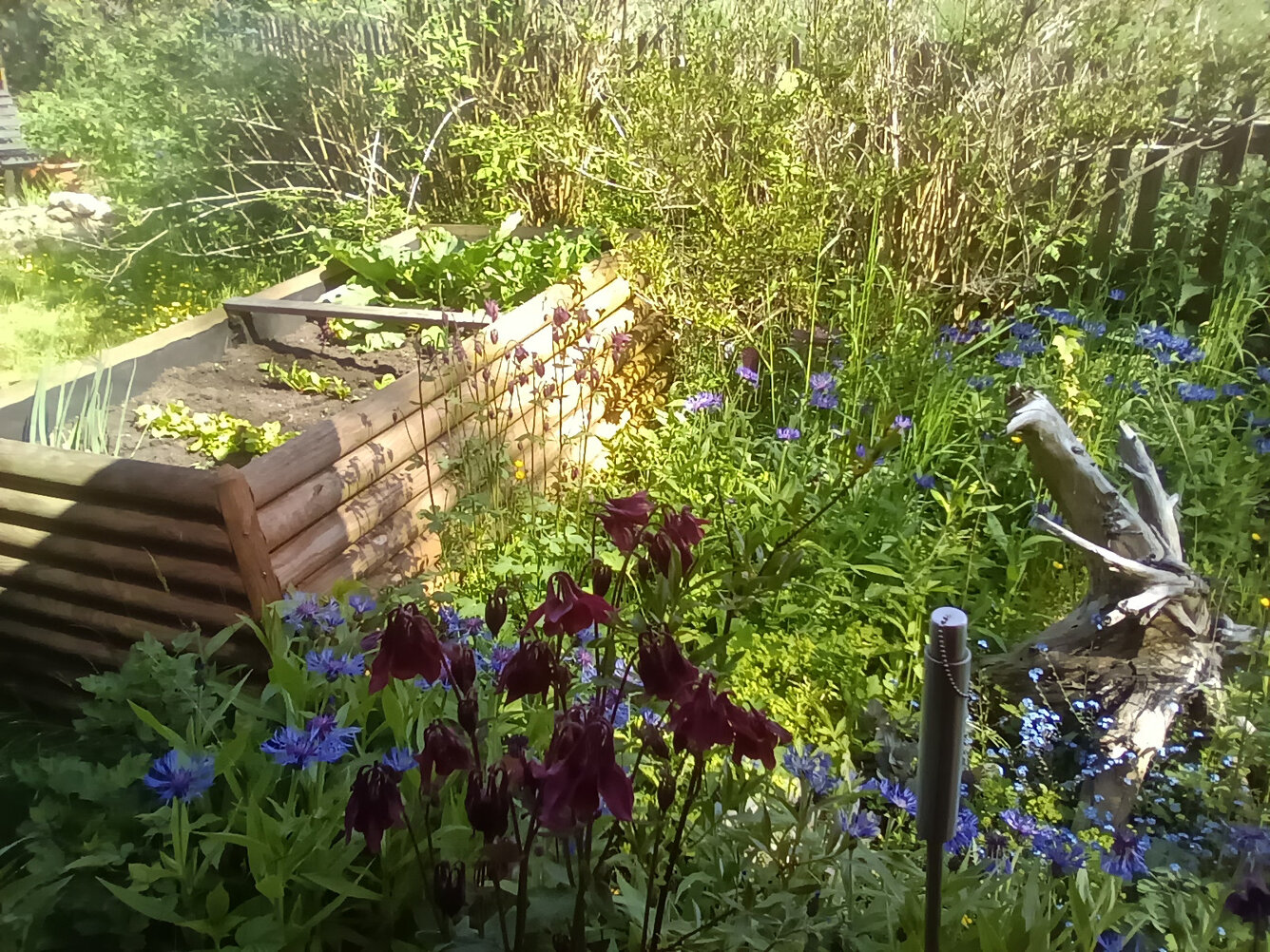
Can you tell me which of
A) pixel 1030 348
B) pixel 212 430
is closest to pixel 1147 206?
pixel 1030 348

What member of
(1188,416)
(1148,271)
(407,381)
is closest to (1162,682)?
(1188,416)

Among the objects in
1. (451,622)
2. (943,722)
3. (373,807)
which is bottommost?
(451,622)

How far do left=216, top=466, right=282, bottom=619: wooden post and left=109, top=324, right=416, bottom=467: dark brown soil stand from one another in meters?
0.54

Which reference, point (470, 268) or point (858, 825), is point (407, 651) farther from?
point (470, 268)

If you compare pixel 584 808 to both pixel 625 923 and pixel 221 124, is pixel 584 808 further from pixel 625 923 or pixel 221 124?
pixel 221 124

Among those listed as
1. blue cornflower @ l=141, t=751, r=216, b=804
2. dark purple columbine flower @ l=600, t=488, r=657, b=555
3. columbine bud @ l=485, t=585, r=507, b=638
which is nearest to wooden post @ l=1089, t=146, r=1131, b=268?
dark purple columbine flower @ l=600, t=488, r=657, b=555

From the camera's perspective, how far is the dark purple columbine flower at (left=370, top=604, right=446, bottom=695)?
0.62 m

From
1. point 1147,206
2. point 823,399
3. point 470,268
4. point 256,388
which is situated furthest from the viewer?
point 470,268

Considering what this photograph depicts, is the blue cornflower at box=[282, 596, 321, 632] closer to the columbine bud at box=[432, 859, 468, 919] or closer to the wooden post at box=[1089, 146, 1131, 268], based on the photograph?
the columbine bud at box=[432, 859, 468, 919]

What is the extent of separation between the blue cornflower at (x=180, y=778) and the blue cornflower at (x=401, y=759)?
0.56ft

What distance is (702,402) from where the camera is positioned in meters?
1.89

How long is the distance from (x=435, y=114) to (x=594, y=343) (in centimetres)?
120

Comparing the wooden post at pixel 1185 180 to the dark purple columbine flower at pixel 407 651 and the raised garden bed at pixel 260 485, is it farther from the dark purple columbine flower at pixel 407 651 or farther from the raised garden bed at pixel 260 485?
the dark purple columbine flower at pixel 407 651

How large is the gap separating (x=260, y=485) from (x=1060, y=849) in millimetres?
1237
